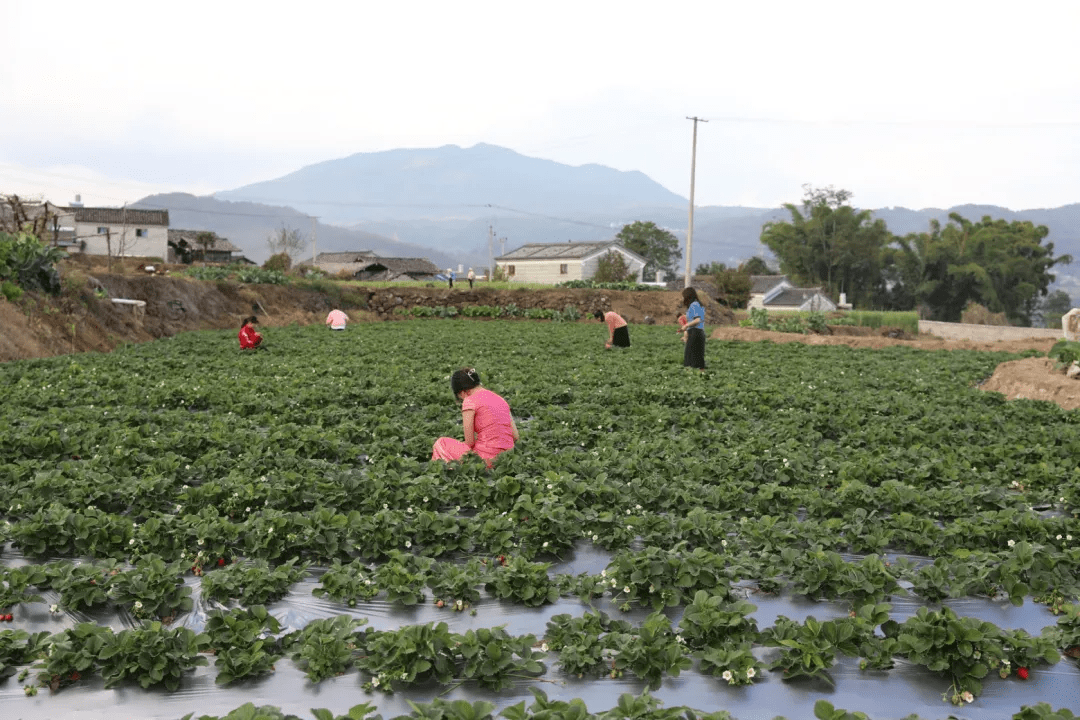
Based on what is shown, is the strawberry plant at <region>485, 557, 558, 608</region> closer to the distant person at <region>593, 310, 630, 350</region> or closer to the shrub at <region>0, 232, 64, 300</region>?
the distant person at <region>593, 310, 630, 350</region>

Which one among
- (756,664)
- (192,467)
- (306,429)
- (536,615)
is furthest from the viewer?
(306,429)

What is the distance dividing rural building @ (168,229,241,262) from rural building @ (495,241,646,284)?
86.0 feet

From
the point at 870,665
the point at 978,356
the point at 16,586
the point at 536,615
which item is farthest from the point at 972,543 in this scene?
the point at 978,356

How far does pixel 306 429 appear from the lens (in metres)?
10.1

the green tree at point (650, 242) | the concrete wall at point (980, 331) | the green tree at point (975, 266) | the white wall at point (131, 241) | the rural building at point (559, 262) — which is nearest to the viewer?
the concrete wall at point (980, 331)

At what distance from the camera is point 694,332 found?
17.2 metres

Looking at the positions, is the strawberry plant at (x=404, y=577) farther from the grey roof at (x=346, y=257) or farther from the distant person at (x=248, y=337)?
the grey roof at (x=346, y=257)

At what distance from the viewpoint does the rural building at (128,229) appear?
7300 cm

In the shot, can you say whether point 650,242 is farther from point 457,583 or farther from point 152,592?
point 152,592

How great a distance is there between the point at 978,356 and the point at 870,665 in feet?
74.1

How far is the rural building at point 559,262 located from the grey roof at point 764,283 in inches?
461

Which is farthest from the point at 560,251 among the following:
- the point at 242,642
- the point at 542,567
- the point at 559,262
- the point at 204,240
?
the point at 242,642

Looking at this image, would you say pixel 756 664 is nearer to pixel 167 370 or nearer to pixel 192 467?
pixel 192 467

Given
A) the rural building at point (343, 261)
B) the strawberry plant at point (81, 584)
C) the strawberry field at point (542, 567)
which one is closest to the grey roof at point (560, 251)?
the rural building at point (343, 261)
